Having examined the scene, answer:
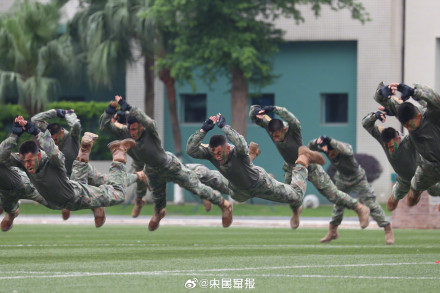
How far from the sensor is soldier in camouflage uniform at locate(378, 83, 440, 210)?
14.4 metres

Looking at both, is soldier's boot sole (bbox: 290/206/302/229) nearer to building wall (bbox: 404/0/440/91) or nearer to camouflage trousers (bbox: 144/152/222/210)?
camouflage trousers (bbox: 144/152/222/210)

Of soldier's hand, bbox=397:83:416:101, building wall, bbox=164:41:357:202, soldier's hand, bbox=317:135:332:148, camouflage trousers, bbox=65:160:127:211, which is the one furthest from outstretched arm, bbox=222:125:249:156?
building wall, bbox=164:41:357:202

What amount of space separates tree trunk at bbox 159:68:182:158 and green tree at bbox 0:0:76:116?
3.77m

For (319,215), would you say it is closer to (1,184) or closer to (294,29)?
(294,29)

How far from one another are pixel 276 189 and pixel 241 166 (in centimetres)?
84

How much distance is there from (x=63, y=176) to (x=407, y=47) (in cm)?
2650

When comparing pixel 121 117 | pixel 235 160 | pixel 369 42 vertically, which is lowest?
pixel 235 160

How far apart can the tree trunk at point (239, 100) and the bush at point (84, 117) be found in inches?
262

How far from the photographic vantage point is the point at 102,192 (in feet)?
54.2

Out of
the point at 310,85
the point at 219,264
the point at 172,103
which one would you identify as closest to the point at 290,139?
the point at 219,264

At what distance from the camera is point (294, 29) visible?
4188 cm

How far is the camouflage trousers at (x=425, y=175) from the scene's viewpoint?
53.0ft

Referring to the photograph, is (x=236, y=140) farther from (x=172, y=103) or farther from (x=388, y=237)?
(x=172, y=103)

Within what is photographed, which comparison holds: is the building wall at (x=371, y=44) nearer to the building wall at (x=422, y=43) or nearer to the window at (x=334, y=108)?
the building wall at (x=422, y=43)
